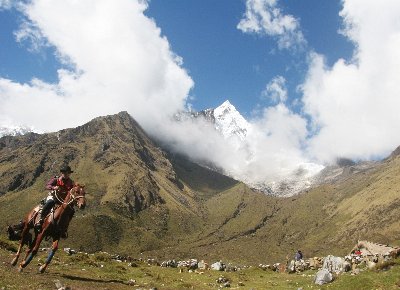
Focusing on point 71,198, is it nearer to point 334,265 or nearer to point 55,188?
point 55,188

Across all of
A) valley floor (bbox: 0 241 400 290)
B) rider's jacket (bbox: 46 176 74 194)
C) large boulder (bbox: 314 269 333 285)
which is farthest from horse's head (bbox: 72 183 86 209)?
large boulder (bbox: 314 269 333 285)

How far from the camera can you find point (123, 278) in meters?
35.7

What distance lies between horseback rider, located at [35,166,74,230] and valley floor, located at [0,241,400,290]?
12.3ft

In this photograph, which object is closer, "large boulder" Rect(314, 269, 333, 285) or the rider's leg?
the rider's leg

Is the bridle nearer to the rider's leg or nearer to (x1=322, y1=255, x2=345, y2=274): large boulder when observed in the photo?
the rider's leg

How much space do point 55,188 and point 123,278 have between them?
12.2m

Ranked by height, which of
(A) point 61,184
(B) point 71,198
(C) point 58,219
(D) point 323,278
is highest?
(A) point 61,184

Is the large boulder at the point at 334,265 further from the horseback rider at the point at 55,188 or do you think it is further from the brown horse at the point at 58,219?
the horseback rider at the point at 55,188

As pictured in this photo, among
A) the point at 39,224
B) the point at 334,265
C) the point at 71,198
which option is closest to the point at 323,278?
the point at 334,265

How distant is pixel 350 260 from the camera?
44.7m

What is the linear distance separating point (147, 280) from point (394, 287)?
1856 centimetres

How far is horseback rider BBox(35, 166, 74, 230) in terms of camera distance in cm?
2717

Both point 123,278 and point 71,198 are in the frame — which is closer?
point 71,198

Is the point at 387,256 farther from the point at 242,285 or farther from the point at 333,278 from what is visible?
the point at 242,285
